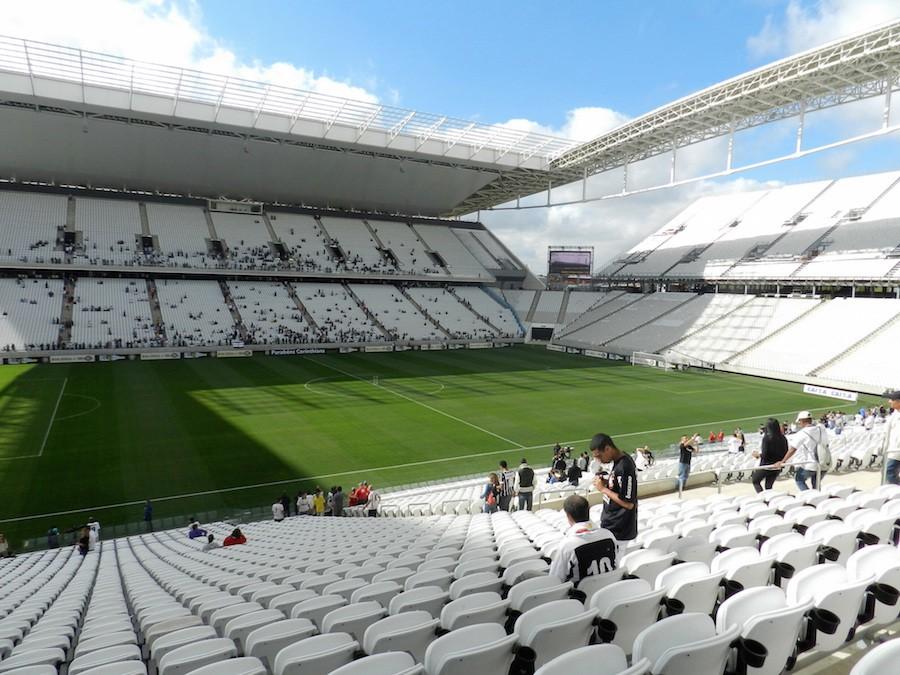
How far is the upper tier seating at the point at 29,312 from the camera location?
142 ft

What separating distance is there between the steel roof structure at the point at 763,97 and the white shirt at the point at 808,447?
30.8 m

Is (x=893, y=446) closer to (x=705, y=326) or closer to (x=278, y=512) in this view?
(x=278, y=512)

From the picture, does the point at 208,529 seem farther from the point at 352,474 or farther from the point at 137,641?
the point at 137,641

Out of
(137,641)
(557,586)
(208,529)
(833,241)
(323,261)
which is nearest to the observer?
(557,586)

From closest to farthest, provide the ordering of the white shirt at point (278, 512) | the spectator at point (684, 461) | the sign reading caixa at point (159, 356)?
the spectator at point (684, 461) < the white shirt at point (278, 512) < the sign reading caixa at point (159, 356)

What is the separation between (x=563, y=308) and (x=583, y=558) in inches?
2636

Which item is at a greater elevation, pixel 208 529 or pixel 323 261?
pixel 323 261

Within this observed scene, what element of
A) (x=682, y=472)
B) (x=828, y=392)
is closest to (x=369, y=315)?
(x=828, y=392)

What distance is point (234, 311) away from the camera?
178 ft

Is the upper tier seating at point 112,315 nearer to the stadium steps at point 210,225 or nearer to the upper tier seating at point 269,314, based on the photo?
the upper tier seating at point 269,314

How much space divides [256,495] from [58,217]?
51.5 metres

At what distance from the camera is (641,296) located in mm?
66875

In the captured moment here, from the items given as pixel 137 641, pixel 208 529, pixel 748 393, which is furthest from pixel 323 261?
pixel 137 641

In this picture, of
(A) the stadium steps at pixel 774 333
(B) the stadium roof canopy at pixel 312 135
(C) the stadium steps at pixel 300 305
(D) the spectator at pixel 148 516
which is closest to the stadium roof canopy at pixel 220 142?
(B) the stadium roof canopy at pixel 312 135
